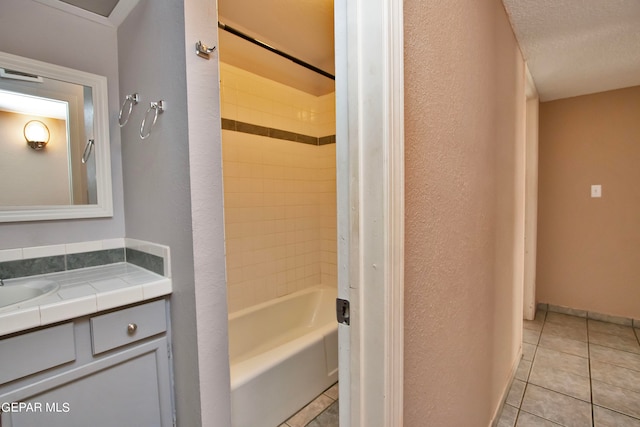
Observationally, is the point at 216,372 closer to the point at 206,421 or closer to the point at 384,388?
the point at 206,421

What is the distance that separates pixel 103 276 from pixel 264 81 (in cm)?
173

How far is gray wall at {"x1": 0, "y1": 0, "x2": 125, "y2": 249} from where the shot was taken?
4.11 feet

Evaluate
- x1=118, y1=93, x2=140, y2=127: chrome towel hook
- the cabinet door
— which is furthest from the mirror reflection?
the cabinet door

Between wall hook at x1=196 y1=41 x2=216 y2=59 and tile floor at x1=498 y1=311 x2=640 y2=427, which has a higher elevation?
wall hook at x1=196 y1=41 x2=216 y2=59

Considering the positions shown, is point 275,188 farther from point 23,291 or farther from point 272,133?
point 23,291

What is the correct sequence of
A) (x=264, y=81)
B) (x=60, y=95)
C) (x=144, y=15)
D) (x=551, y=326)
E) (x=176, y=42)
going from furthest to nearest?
1. (x=551, y=326)
2. (x=264, y=81)
3. (x=60, y=95)
4. (x=144, y=15)
5. (x=176, y=42)

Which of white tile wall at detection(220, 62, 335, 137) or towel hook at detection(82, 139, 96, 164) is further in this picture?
white tile wall at detection(220, 62, 335, 137)

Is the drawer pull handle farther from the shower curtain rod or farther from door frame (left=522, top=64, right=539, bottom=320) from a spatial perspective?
door frame (left=522, top=64, right=539, bottom=320)

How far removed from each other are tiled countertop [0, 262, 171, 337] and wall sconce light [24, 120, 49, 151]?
1.88 ft

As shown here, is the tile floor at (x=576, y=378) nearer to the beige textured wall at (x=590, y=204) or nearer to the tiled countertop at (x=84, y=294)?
the beige textured wall at (x=590, y=204)

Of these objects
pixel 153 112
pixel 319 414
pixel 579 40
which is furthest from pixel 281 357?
pixel 579 40

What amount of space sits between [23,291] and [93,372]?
0.46 meters

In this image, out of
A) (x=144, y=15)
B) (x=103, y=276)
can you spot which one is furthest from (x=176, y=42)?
(x=103, y=276)

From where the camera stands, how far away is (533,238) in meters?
2.67
